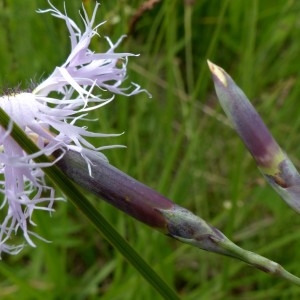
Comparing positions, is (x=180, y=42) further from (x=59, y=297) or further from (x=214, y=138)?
(x=59, y=297)

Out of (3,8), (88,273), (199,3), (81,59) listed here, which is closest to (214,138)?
(199,3)

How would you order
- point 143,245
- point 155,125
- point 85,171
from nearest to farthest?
1. point 85,171
2. point 143,245
3. point 155,125

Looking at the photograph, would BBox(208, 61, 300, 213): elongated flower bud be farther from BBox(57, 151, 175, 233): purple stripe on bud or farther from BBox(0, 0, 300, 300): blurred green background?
BBox(0, 0, 300, 300): blurred green background


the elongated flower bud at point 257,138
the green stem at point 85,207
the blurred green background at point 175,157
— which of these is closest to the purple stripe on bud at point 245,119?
the elongated flower bud at point 257,138

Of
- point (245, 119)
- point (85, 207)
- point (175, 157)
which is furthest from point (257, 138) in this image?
point (175, 157)

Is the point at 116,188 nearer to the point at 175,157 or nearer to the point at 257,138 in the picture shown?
the point at 257,138

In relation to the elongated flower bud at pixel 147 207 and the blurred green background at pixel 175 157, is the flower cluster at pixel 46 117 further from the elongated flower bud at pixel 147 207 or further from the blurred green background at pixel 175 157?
the blurred green background at pixel 175 157

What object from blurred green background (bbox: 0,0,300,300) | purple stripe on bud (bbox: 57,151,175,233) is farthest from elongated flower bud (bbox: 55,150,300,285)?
blurred green background (bbox: 0,0,300,300)
